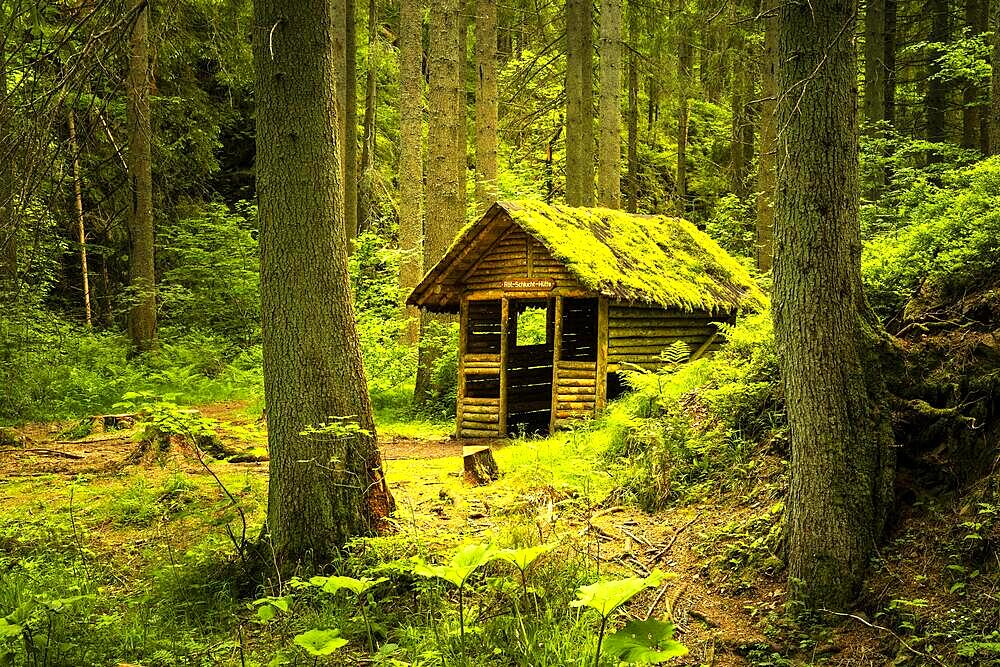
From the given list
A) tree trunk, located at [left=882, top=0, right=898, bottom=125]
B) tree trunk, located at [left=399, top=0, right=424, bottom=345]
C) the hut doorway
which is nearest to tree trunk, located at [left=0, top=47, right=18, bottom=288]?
the hut doorway

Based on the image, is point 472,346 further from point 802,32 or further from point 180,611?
point 802,32

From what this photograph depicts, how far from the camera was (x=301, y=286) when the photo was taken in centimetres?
544

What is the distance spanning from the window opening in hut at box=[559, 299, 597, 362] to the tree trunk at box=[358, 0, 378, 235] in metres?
7.41

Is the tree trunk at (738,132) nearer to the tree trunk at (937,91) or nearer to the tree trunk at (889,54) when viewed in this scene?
the tree trunk at (889,54)

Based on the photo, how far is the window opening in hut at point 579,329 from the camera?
14.9 meters

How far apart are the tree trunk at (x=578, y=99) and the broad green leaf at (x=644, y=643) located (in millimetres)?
14350

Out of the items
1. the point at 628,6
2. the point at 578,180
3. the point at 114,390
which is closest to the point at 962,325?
the point at 578,180

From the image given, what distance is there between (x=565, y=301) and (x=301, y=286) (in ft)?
33.1

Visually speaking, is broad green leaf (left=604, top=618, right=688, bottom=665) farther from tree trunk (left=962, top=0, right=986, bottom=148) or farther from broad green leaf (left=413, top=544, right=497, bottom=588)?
tree trunk (left=962, top=0, right=986, bottom=148)

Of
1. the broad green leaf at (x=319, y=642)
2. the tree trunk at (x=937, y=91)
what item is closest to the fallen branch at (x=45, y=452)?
the broad green leaf at (x=319, y=642)

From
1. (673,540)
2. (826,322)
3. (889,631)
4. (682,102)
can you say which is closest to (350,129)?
(682,102)

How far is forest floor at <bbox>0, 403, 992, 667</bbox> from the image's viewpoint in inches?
168

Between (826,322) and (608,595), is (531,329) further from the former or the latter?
(608,595)

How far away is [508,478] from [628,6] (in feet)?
49.1
